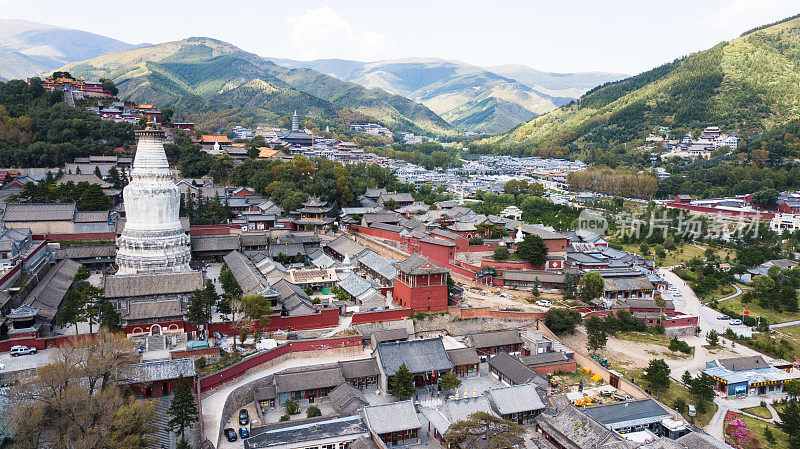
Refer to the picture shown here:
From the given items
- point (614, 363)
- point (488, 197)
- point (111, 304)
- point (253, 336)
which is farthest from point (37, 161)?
point (614, 363)

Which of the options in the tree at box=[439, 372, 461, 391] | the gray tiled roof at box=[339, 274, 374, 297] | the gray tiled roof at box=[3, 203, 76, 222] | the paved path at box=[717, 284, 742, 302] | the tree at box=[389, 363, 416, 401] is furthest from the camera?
the paved path at box=[717, 284, 742, 302]

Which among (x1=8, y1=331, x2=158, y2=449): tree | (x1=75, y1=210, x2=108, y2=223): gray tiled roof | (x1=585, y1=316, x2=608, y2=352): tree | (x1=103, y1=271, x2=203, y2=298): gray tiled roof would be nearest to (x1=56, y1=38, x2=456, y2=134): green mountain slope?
(x1=75, y1=210, x2=108, y2=223): gray tiled roof

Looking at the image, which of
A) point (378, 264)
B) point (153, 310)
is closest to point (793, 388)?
point (378, 264)

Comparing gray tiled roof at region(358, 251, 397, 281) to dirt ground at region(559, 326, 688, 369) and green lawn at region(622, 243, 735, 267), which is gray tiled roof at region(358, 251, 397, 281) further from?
green lawn at region(622, 243, 735, 267)

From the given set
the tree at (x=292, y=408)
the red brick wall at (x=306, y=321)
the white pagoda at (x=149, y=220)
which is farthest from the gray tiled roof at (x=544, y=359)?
the white pagoda at (x=149, y=220)

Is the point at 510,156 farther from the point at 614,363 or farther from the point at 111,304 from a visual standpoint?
the point at 111,304

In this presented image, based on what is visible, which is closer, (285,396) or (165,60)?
(285,396)
